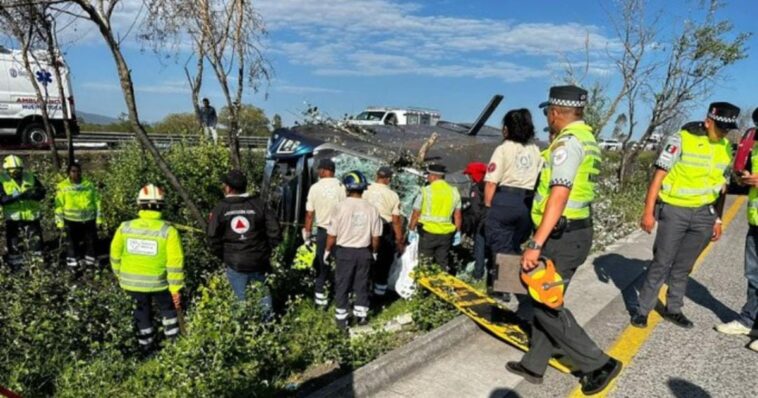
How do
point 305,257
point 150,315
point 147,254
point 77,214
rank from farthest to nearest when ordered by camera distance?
point 77,214
point 305,257
point 150,315
point 147,254

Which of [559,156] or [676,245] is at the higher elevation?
[559,156]

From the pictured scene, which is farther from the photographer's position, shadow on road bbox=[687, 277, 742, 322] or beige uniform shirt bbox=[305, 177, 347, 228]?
beige uniform shirt bbox=[305, 177, 347, 228]

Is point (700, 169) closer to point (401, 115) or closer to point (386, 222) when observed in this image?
point (386, 222)

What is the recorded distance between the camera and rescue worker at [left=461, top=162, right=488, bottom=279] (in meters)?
6.75

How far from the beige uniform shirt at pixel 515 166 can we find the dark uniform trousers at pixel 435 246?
1.49 m

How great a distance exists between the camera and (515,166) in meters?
4.98

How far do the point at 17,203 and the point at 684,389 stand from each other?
28.8 ft

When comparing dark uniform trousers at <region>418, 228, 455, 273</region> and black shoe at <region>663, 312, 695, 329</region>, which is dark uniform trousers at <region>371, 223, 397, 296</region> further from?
black shoe at <region>663, 312, 695, 329</region>

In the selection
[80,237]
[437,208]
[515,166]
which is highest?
[515,166]

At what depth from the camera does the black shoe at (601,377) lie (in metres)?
3.31

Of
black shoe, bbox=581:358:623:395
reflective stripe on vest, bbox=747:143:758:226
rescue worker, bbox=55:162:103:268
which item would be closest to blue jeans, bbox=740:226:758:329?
reflective stripe on vest, bbox=747:143:758:226

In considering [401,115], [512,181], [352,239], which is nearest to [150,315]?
[352,239]

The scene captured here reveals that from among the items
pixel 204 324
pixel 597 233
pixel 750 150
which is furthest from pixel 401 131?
pixel 204 324

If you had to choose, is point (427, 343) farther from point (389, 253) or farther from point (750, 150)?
point (750, 150)
